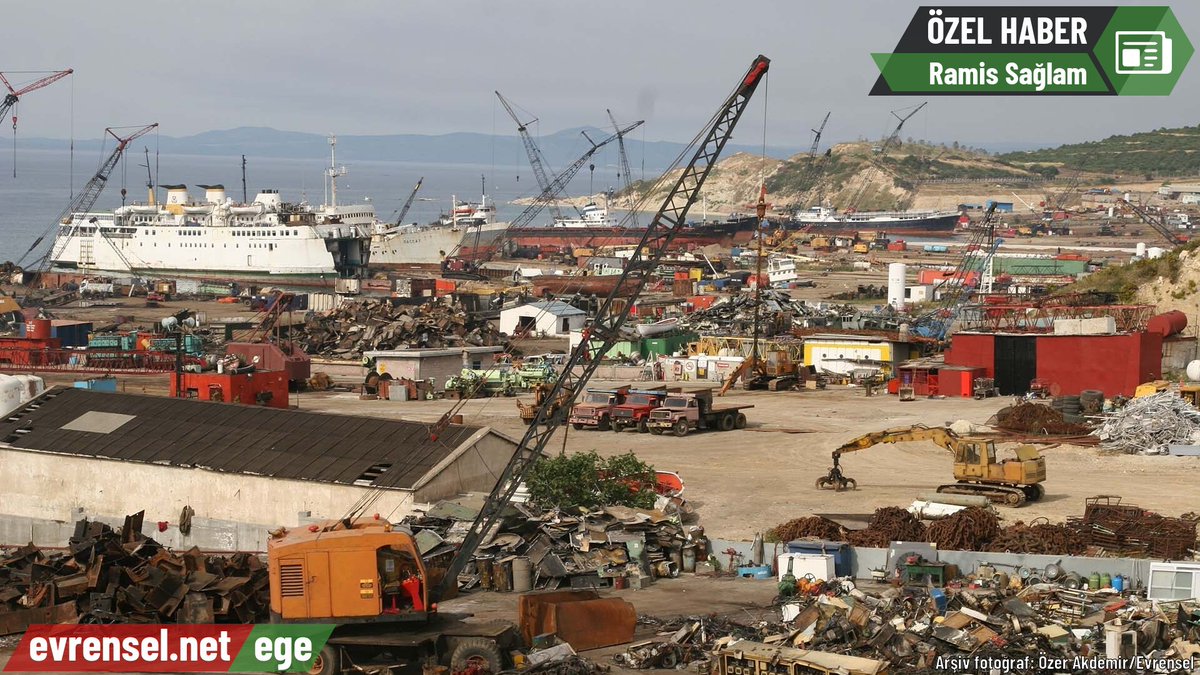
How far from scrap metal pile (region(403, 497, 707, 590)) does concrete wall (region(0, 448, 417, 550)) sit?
250cm

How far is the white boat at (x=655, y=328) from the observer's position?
62969 millimetres

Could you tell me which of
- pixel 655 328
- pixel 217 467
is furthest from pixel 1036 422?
pixel 655 328

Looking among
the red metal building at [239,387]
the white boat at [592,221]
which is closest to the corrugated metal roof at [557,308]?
the red metal building at [239,387]

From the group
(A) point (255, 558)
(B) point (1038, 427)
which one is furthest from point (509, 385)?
(A) point (255, 558)

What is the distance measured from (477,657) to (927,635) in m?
5.62

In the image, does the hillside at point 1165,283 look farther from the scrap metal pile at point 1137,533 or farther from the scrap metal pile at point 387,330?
the scrap metal pile at point 1137,533

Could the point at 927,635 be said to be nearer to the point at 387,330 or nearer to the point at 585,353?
the point at 585,353

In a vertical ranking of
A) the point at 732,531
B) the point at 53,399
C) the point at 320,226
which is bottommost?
the point at 732,531

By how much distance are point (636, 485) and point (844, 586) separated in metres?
8.65

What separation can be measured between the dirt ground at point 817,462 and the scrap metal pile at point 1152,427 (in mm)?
714

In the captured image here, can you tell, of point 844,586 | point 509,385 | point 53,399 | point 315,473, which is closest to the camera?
point 844,586

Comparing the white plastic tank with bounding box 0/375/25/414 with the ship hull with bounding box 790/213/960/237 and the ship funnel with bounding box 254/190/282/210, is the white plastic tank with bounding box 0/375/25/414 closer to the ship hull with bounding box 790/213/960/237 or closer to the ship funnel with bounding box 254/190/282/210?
the ship funnel with bounding box 254/190/282/210

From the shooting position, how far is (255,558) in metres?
23.7

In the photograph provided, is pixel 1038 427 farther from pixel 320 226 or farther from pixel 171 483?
pixel 320 226
